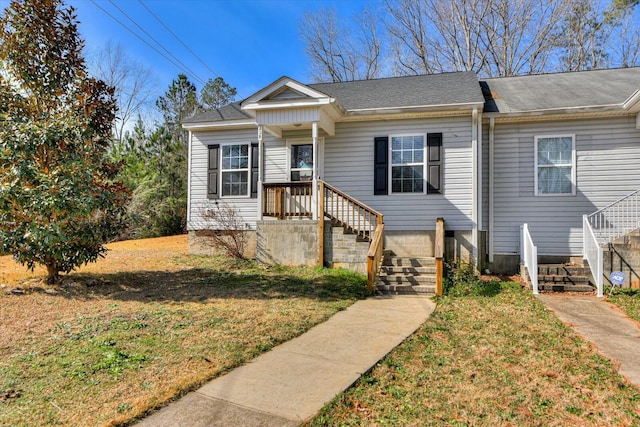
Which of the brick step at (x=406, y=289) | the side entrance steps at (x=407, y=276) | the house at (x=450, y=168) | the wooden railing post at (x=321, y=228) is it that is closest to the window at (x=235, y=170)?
the house at (x=450, y=168)

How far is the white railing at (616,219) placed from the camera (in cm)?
920

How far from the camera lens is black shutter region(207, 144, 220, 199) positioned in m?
11.8

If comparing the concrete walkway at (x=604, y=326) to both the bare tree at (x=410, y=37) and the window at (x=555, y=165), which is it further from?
the bare tree at (x=410, y=37)

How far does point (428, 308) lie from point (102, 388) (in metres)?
4.94

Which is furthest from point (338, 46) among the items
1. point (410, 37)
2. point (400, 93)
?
point (400, 93)

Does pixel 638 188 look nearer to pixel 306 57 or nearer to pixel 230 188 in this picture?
pixel 230 188

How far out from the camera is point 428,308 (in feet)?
22.4

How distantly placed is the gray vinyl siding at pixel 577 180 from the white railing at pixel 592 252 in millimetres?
513

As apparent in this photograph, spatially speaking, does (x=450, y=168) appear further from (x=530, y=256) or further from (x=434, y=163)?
(x=530, y=256)

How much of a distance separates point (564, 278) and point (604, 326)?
2.99 metres

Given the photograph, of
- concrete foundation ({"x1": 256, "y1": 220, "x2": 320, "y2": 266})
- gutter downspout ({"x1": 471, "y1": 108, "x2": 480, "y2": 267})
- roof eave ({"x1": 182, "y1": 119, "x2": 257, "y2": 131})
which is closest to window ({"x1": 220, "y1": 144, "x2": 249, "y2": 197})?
roof eave ({"x1": 182, "y1": 119, "x2": 257, "y2": 131})

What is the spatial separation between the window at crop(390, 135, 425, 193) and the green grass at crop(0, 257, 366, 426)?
9.62 feet

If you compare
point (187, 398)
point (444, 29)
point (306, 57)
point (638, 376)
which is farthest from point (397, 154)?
point (306, 57)

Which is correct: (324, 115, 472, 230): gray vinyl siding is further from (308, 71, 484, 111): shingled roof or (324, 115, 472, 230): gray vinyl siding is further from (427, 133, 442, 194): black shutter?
(308, 71, 484, 111): shingled roof
